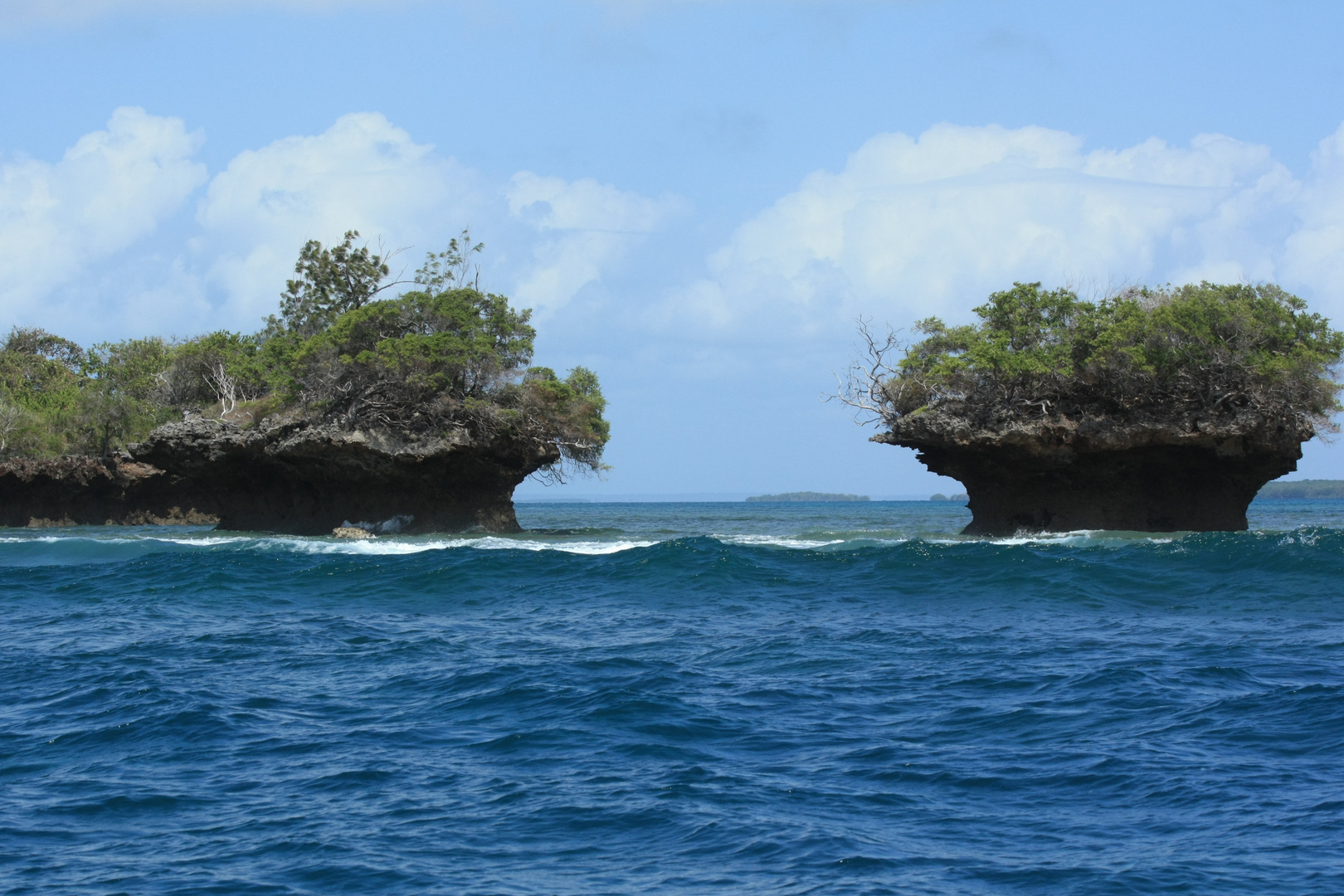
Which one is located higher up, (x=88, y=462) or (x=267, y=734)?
(x=88, y=462)

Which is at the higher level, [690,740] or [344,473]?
[344,473]

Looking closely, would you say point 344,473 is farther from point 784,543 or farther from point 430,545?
point 784,543

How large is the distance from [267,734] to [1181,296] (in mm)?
24443

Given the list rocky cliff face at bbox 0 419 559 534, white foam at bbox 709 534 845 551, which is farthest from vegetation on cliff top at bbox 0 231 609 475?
white foam at bbox 709 534 845 551

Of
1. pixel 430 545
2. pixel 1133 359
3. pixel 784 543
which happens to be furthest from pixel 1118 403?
pixel 430 545

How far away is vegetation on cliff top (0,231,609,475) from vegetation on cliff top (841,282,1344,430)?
10.0 meters

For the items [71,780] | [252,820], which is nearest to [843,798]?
[252,820]

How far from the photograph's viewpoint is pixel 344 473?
31.1 m

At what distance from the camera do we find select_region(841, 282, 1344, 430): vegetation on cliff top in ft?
81.3

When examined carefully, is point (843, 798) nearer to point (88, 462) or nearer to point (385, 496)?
point (385, 496)

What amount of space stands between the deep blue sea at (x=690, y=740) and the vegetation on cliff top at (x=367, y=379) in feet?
44.6

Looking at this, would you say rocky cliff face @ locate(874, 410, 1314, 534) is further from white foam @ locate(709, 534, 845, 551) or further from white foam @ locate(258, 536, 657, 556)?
white foam @ locate(258, 536, 657, 556)

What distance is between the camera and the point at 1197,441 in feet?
82.6

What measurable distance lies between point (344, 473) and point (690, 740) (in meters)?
24.3
